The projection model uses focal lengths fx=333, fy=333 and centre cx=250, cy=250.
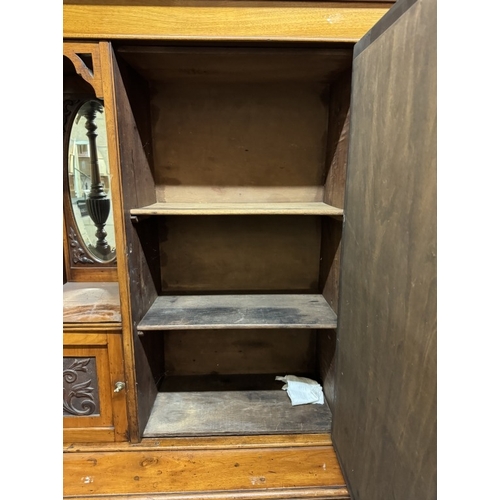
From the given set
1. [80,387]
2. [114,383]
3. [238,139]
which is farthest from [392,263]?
[80,387]

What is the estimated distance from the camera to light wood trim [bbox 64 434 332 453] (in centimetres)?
129

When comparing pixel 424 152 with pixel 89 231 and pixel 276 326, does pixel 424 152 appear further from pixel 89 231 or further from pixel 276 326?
pixel 89 231

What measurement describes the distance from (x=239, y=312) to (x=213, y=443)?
1.69 feet

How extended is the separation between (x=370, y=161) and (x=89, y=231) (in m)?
1.22

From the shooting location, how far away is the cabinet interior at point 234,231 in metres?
1.29

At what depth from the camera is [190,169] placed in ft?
5.00

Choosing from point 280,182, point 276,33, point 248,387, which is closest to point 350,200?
point 280,182

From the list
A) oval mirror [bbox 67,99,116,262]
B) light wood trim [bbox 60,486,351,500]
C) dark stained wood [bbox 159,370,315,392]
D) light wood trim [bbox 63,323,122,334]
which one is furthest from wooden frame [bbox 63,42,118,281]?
light wood trim [bbox 60,486,351,500]

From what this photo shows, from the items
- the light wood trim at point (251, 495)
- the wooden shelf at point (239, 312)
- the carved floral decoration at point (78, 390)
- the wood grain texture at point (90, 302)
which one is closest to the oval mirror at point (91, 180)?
the wood grain texture at point (90, 302)

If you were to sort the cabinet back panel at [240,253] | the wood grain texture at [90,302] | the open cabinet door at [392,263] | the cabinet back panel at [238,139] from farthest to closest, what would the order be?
the cabinet back panel at [240,253]
the cabinet back panel at [238,139]
the wood grain texture at [90,302]
the open cabinet door at [392,263]

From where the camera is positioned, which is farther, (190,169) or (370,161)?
(190,169)

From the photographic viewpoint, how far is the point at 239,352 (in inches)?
67.2

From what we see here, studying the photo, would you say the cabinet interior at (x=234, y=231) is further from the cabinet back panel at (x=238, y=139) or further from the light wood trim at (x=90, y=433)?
the light wood trim at (x=90, y=433)

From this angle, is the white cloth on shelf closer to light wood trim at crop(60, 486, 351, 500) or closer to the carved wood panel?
light wood trim at crop(60, 486, 351, 500)
